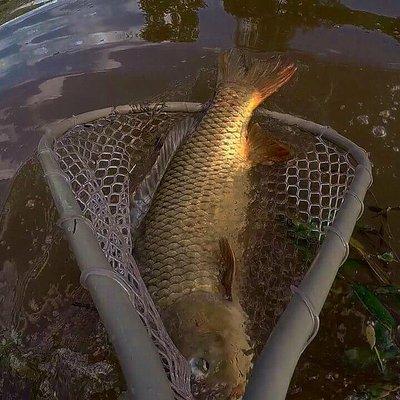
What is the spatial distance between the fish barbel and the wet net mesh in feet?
0.36

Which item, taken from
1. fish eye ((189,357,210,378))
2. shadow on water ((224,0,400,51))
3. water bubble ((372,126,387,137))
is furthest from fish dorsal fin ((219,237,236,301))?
shadow on water ((224,0,400,51))

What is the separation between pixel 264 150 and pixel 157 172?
0.46m

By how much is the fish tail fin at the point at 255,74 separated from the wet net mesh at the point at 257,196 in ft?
0.56

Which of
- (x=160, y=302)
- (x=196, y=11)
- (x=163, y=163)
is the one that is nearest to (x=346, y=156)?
(x=163, y=163)

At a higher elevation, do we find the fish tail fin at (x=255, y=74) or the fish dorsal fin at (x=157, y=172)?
the fish tail fin at (x=255, y=74)

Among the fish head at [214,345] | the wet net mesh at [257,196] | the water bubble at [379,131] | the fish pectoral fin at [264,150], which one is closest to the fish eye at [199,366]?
the fish head at [214,345]

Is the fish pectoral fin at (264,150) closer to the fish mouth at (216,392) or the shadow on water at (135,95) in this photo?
the shadow on water at (135,95)

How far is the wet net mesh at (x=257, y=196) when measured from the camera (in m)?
2.12

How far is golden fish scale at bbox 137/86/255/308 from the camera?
2.16 meters

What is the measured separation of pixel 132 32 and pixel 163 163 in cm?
151

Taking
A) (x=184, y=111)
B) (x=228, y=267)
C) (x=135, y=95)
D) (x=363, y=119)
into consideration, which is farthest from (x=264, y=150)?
(x=135, y=95)

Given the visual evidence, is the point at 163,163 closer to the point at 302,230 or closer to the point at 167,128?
the point at 167,128

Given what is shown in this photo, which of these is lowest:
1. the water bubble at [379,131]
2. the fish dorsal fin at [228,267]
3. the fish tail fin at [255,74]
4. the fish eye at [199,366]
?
the water bubble at [379,131]

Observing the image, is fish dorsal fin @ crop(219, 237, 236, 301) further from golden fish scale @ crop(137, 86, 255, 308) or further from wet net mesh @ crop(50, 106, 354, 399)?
wet net mesh @ crop(50, 106, 354, 399)
